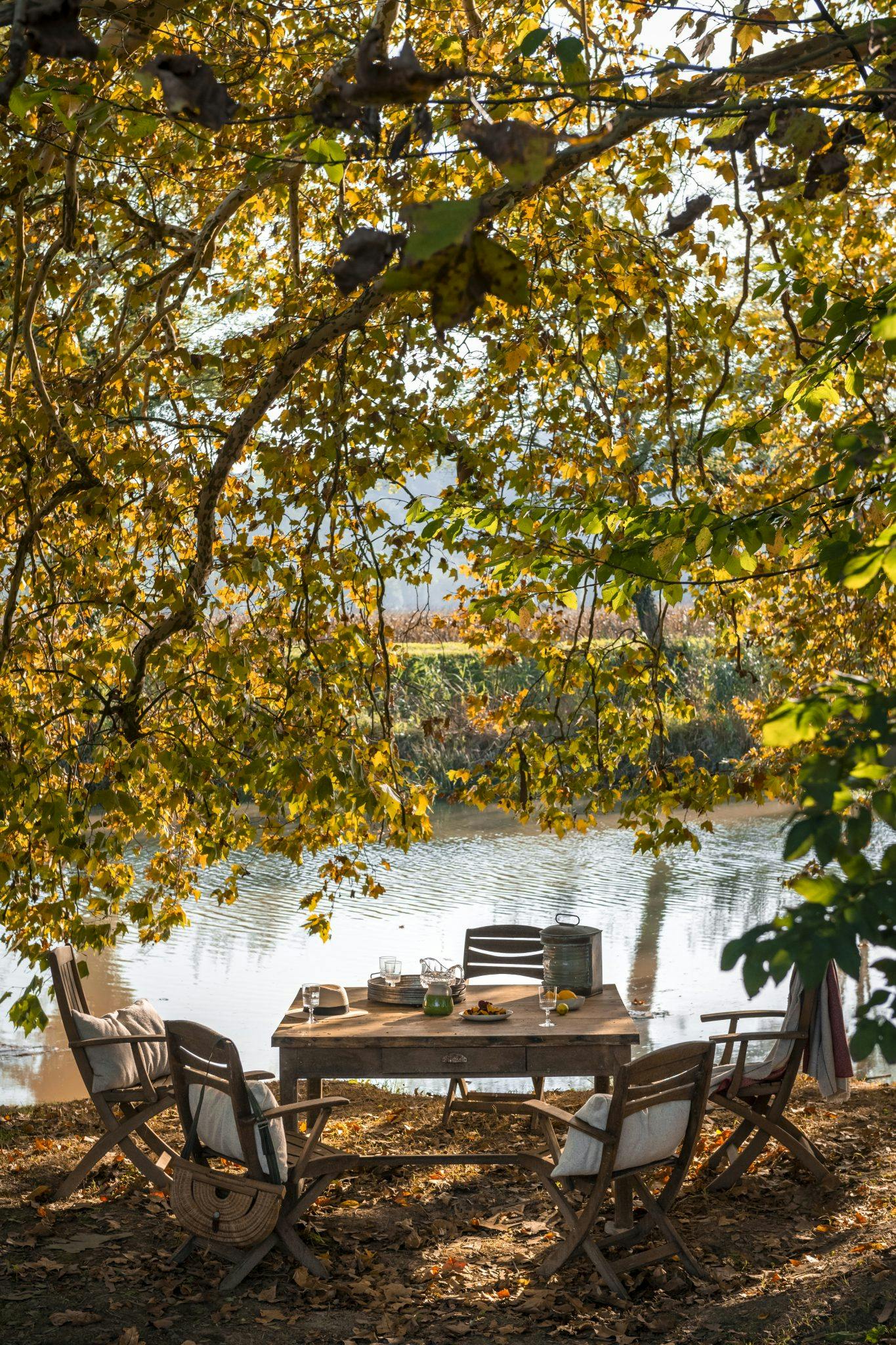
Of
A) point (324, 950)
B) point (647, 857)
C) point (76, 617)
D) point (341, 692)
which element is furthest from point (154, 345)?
point (647, 857)

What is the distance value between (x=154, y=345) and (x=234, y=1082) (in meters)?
3.13

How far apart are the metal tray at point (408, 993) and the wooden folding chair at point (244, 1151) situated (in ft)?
3.21

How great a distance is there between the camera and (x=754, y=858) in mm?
13922

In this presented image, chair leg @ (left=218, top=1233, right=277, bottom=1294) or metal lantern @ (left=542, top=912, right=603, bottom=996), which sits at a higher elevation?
metal lantern @ (left=542, top=912, right=603, bottom=996)

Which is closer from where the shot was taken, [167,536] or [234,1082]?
[234,1082]

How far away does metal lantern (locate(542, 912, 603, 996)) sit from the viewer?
5594mm

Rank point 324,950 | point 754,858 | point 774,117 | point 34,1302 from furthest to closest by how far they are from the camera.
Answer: point 754,858, point 324,950, point 34,1302, point 774,117

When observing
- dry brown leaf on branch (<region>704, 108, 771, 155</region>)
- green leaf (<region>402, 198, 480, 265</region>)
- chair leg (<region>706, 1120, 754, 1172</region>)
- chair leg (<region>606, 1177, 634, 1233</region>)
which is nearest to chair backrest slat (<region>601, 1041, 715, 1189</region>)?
chair leg (<region>606, 1177, 634, 1233</region>)

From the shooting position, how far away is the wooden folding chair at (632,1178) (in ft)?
13.5

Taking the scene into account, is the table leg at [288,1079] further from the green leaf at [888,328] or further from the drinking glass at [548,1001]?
the green leaf at [888,328]

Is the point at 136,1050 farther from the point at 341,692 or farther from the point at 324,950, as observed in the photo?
the point at 324,950

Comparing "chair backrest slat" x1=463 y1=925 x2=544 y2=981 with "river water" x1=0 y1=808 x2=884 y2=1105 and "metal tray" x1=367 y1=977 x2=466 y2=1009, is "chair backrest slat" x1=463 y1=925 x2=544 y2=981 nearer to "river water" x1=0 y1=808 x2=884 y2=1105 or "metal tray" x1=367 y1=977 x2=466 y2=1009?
"metal tray" x1=367 y1=977 x2=466 y2=1009

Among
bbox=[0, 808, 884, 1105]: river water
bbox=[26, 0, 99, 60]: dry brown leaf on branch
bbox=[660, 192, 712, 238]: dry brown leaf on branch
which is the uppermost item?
bbox=[660, 192, 712, 238]: dry brown leaf on branch

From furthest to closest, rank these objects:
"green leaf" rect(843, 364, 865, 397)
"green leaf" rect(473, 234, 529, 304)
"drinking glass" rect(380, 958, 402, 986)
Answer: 1. "drinking glass" rect(380, 958, 402, 986)
2. "green leaf" rect(843, 364, 865, 397)
3. "green leaf" rect(473, 234, 529, 304)
